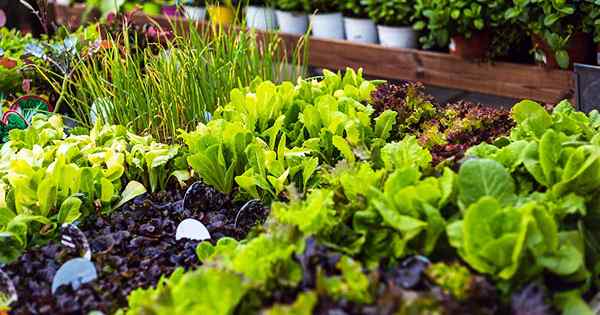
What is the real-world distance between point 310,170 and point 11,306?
2.06 feet

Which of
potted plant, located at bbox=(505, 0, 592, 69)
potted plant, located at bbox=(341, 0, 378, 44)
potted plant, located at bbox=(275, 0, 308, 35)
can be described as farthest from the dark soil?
potted plant, located at bbox=(275, 0, 308, 35)

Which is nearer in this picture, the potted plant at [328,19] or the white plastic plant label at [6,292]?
the white plastic plant label at [6,292]

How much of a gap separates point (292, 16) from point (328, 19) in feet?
0.99

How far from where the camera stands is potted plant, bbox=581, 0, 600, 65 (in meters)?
2.59

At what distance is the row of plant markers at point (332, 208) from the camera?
99 cm

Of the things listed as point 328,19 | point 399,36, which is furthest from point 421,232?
point 328,19

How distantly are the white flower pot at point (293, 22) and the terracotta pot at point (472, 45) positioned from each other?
43.3 inches

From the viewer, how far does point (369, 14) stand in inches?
140

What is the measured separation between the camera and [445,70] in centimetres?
333

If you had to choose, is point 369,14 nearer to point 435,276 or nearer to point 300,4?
point 300,4

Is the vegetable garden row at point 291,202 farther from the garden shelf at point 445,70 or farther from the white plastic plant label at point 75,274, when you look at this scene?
the garden shelf at point 445,70

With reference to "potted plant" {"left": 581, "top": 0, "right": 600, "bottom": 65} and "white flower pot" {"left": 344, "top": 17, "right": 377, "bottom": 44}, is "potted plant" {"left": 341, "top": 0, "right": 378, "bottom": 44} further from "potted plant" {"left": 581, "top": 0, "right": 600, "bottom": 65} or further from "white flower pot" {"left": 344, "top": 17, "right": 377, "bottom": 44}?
"potted plant" {"left": 581, "top": 0, "right": 600, "bottom": 65}

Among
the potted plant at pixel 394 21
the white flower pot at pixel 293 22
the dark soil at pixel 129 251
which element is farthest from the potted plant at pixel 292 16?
the dark soil at pixel 129 251

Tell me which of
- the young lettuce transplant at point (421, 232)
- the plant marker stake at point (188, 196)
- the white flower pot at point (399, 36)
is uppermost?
the young lettuce transplant at point (421, 232)
